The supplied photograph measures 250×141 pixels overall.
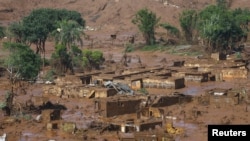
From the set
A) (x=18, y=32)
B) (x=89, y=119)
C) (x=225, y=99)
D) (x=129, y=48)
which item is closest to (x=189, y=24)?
(x=129, y=48)

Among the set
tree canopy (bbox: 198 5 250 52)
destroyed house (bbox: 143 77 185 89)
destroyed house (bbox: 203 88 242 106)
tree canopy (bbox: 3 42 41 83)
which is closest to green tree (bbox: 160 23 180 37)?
tree canopy (bbox: 198 5 250 52)

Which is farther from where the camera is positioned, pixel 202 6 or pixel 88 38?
pixel 202 6

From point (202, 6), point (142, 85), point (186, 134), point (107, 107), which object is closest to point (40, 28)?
point (142, 85)

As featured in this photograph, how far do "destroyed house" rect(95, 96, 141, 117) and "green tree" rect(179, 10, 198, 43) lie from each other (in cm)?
4042

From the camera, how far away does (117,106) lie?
2850 centimetres

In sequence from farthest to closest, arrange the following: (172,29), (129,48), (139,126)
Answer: (172,29), (129,48), (139,126)

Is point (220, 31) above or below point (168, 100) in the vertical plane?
above

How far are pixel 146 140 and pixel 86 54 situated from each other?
2908 centimetres

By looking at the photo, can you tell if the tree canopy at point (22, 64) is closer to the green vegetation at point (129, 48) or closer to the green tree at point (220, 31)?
the green tree at point (220, 31)

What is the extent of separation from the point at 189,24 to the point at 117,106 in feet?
139

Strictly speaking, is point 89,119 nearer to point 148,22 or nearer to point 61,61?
point 61,61

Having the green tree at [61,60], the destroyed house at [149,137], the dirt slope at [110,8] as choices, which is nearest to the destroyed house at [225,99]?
the destroyed house at [149,137]

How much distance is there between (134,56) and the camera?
63.1 metres

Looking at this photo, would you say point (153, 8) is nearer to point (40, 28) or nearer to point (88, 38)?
point (88, 38)
